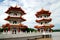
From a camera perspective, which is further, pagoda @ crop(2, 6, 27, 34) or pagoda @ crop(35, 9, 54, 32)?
pagoda @ crop(35, 9, 54, 32)

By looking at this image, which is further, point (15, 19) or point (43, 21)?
point (43, 21)

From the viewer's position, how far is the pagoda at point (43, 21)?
45344mm

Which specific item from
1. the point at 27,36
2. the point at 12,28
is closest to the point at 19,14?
the point at 12,28

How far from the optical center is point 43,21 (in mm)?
46406

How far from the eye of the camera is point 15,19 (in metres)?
37.3

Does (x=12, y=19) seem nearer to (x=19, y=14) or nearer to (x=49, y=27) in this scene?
(x=19, y=14)

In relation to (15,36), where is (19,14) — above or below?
above

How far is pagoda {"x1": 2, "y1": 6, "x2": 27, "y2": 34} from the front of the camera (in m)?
36.4

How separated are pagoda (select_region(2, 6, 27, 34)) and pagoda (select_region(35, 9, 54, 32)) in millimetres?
9277

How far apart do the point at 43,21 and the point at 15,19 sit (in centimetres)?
1179

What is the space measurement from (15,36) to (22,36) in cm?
242

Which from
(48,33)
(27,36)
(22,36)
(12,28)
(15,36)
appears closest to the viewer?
(15,36)

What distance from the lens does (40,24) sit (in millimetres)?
47156

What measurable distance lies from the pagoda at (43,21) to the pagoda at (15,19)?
9.28 m
